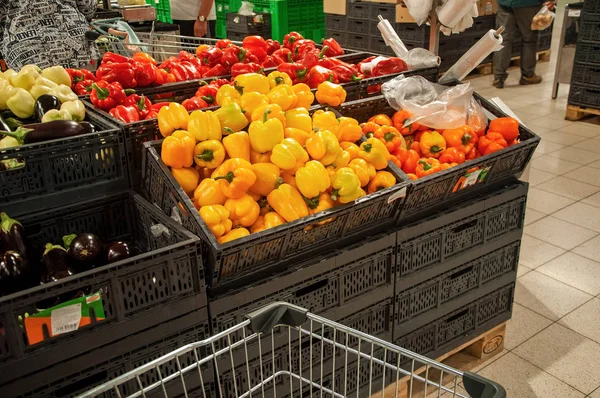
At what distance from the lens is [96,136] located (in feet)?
7.09

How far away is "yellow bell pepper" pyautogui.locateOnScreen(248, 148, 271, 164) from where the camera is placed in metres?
2.18

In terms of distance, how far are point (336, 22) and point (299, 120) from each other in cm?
648

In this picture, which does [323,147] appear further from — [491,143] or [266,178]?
[491,143]

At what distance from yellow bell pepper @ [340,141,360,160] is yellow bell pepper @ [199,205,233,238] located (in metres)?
0.62

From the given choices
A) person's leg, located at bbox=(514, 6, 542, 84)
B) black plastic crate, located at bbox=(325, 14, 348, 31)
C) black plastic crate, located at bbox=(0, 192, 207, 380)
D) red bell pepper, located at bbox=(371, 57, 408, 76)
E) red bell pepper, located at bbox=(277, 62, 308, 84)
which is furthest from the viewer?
black plastic crate, located at bbox=(325, 14, 348, 31)

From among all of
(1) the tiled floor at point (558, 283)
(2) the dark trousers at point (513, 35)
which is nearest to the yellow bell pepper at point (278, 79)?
(1) the tiled floor at point (558, 283)

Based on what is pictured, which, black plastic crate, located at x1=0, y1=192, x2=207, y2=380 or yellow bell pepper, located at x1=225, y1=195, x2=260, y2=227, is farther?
yellow bell pepper, located at x1=225, y1=195, x2=260, y2=227

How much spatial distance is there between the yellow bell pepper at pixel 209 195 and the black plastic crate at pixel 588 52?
17.4ft

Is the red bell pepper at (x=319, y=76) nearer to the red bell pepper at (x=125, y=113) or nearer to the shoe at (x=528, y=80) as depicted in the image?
the red bell pepper at (x=125, y=113)

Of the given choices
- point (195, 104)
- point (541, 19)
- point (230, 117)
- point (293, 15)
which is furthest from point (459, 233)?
point (293, 15)

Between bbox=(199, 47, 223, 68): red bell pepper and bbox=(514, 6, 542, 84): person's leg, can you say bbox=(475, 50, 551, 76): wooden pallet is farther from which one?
bbox=(199, 47, 223, 68): red bell pepper

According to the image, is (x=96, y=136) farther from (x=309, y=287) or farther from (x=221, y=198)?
(x=309, y=287)

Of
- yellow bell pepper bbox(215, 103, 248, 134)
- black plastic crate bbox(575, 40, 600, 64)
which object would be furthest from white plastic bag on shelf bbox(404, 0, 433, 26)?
black plastic crate bbox(575, 40, 600, 64)

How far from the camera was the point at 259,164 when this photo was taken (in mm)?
2115
